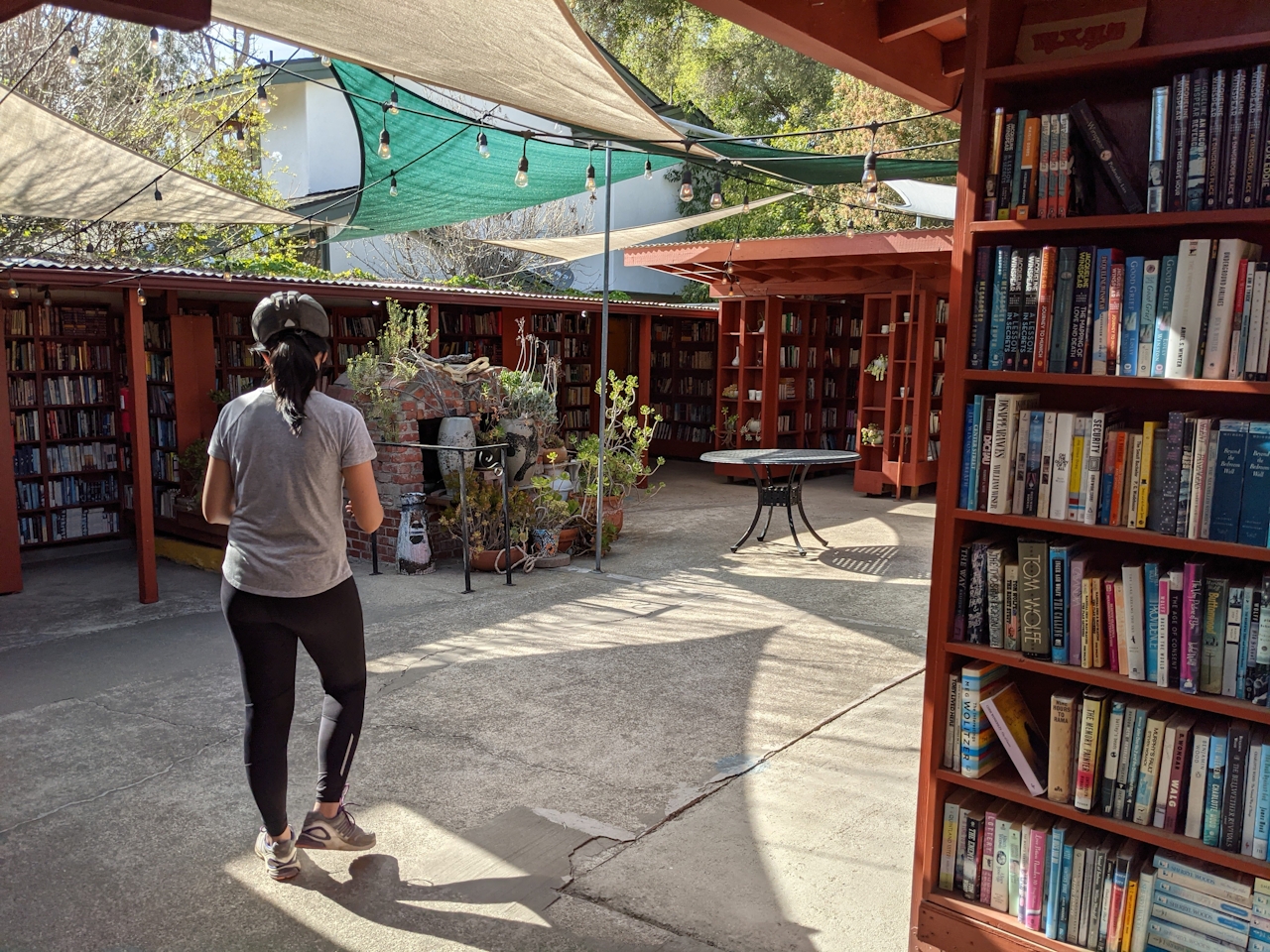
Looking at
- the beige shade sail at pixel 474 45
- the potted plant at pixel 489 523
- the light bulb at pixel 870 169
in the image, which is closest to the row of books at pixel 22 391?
the potted plant at pixel 489 523

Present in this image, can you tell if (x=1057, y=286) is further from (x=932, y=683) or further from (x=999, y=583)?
(x=932, y=683)

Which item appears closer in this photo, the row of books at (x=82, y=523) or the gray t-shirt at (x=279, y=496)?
the gray t-shirt at (x=279, y=496)

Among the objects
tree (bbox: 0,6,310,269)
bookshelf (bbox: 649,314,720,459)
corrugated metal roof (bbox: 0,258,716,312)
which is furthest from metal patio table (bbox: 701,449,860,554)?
tree (bbox: 0,6,310,269)

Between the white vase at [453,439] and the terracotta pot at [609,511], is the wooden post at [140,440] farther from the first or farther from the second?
the terracotta pot at [609,511]

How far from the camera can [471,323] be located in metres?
11.5

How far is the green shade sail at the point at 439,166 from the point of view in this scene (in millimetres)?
Answer: 6009

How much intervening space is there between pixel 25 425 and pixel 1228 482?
878 centimetres

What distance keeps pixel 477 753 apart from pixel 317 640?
4.30 ft

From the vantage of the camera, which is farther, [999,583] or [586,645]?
[586,645]

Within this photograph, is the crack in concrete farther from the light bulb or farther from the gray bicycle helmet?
the light bulb

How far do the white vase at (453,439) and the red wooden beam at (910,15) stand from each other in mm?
5030

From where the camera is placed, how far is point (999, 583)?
7.89ft

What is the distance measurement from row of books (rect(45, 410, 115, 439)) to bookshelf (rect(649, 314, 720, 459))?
7.64 meters

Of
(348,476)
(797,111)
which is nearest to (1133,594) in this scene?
(348,476)
